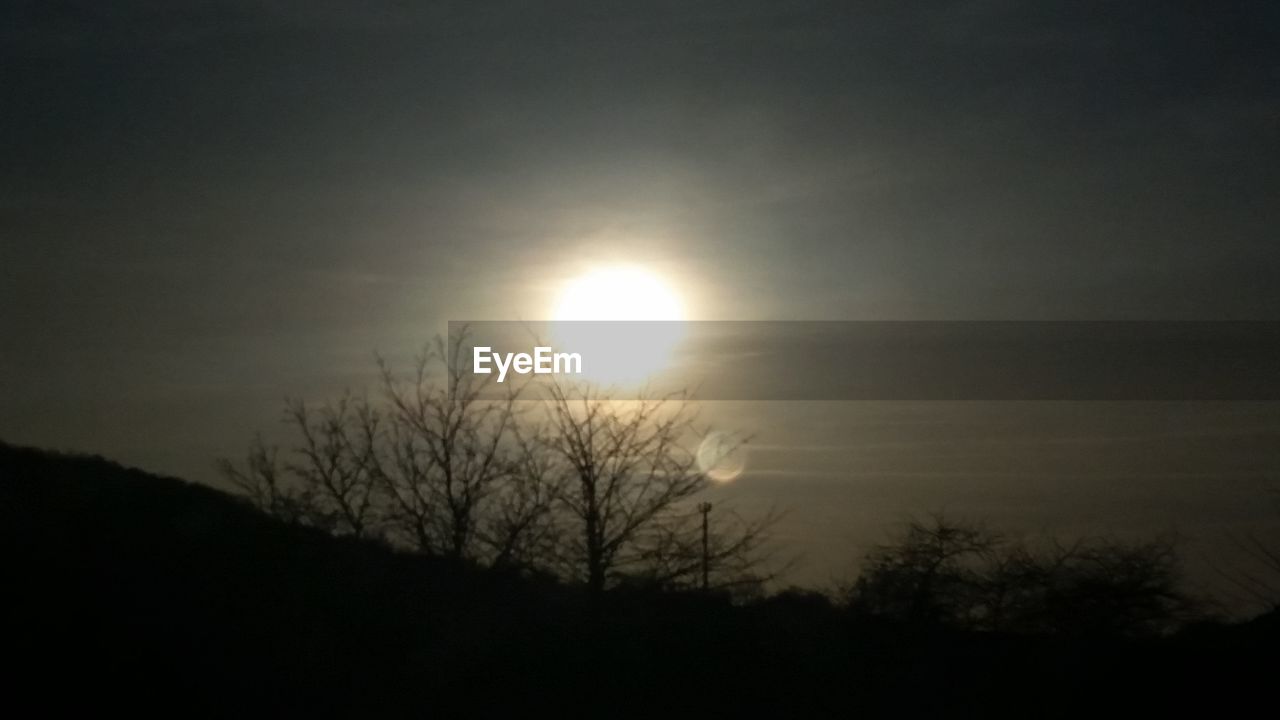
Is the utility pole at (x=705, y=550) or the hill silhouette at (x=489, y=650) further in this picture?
the utility pole at (x=705, y=550)

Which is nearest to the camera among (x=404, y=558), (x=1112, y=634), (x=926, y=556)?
(x=1112, y=634)

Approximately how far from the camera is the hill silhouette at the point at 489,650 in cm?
955

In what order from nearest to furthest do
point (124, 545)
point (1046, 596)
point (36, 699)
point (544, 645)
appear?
1. point (36, 699)
2. point (544, 645)
3. point (124, 545)
4. point (1046, 596)

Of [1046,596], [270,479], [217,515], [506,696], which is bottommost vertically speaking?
[506,696]

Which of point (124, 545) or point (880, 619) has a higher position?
point (124, 545)

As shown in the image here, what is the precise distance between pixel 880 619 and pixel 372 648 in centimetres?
497

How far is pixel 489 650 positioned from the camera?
10.4 meters

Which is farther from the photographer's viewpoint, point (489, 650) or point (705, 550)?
point (705, 550)

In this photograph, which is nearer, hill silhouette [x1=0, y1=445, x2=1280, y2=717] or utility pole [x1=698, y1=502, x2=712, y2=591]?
hill silhouette [x1=0, y1=445, x2=1280, y2=717]

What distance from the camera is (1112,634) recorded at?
1155 centimetres

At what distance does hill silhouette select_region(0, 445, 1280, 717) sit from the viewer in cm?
955

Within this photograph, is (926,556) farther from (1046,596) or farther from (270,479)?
(270,479)

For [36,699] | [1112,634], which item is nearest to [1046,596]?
[1112,634]

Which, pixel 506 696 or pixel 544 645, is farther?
pixel 544 645
